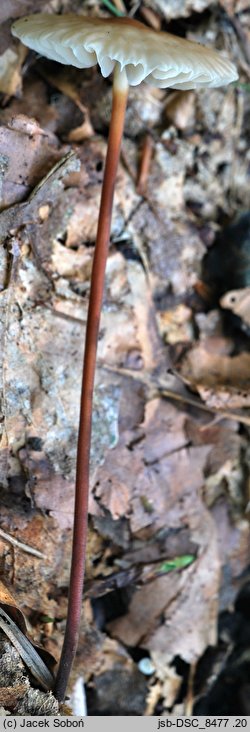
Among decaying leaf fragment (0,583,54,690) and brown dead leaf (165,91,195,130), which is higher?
brown dead leaf (165,91,195,130)

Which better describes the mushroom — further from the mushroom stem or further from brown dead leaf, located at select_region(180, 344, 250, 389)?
brown dead leaf, located at select_region(180, 344, 250, 389)

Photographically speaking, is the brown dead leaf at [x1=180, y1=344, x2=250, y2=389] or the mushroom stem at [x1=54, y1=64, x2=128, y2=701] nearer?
the mushroom stem at [x1=54, y1=64, x2=128, y2=701]

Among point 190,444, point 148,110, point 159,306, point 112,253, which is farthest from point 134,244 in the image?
point 190,444

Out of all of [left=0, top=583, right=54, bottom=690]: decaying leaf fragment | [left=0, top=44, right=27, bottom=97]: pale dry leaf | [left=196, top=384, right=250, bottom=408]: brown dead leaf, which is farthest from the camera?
[left=196, top=384, right=250, bottom=408]: brown dead leaf

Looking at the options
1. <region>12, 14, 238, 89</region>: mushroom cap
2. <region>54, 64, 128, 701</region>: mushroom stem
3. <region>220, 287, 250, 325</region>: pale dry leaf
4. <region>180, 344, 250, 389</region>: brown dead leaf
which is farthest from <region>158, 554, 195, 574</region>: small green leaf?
<region>12, 14, 238, 89</region>: mushroom cap

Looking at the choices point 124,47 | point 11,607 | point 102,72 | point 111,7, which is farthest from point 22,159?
point 11,607

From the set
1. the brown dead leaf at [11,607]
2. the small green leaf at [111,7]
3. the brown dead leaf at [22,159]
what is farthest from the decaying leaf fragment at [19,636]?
the small green leaf at [111,7]
